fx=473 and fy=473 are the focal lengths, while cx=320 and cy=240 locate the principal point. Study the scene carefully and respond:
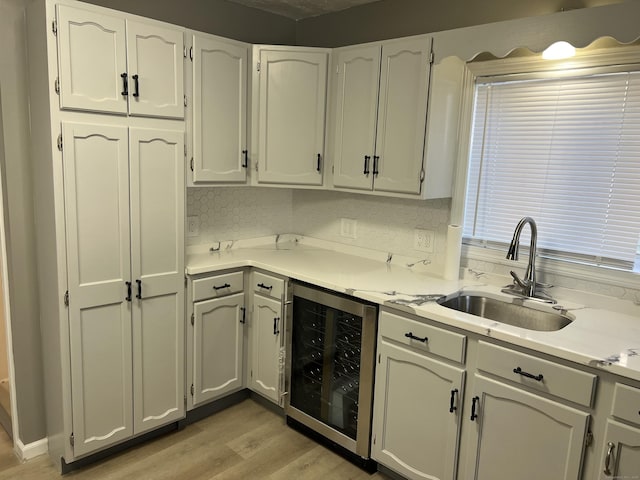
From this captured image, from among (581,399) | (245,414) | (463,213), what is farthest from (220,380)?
(581,399)

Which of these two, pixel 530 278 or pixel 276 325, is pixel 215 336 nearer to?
pixel 276 325

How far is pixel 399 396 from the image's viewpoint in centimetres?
228

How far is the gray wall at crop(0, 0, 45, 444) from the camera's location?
2.22 meters

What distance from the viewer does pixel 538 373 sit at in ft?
5.87

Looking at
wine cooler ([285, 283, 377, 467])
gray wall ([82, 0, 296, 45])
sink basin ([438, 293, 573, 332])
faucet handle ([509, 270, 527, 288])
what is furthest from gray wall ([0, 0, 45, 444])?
faucet handle ([509, 270, 527, 288])

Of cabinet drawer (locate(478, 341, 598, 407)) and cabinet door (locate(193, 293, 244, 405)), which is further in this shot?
cabinet door (locate(193, 293, 244, 405))

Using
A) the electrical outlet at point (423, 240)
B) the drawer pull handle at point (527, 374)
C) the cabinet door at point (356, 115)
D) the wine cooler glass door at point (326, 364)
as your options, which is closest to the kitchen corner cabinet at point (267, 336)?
the wine cooler glass door at point (326, 364)

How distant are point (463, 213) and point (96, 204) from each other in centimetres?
194

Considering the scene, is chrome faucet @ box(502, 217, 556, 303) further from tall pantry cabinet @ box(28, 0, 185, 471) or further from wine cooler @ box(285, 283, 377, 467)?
tall pantry cabinet @ box(28, 0, 185, 471)

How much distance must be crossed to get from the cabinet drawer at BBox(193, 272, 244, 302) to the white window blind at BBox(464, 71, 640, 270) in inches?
54.8

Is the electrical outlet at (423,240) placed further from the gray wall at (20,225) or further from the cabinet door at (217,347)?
the gray wall at (20,225)

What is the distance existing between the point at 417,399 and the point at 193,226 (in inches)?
68.6

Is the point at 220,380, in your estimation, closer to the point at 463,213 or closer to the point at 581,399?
the point at 463,213

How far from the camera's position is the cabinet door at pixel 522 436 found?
1739 millimetres
